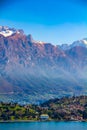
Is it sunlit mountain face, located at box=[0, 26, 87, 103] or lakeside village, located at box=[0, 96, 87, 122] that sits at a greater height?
sunlit mountain face, located at box=[0, 26, 87, 103]

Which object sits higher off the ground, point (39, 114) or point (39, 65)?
point (39, 65)

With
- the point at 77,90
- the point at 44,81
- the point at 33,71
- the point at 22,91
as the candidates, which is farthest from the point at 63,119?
the point at 33,71

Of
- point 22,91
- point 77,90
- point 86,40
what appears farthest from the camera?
point 86,40

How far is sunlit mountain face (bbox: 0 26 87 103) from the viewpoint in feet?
156

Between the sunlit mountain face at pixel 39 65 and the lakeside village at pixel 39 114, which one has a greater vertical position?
the sunlit mountain face at pixel 39 65

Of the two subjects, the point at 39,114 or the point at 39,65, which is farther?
the point at 39,65

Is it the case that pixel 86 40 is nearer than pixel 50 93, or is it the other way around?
pixel 50 93

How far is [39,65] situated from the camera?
189ft

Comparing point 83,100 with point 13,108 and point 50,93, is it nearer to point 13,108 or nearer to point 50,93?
point 13,108

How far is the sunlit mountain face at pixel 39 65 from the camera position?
4756cm

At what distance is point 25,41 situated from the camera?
57.2 m

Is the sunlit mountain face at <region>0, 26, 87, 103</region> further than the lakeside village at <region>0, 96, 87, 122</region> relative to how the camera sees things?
Yes

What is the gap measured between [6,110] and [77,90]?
2907 centimetres

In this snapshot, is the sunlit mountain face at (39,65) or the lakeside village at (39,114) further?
the sunlit mountain face at (39,65)
